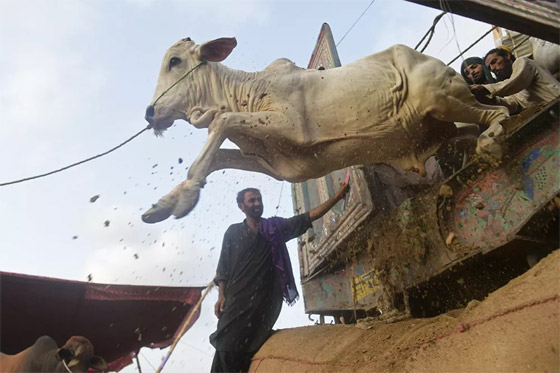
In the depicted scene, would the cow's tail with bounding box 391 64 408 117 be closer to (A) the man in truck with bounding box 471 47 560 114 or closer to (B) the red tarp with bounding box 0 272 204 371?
(A) the man in truck with bounding box 471 47 560 114

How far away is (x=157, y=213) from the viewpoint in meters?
3.29

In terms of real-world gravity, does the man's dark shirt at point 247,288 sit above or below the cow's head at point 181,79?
below

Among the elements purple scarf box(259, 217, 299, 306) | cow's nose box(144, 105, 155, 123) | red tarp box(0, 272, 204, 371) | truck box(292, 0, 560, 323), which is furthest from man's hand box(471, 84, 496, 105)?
red tarp box(0, 272, 204, 371)

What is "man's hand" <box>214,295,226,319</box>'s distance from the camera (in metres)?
4.23

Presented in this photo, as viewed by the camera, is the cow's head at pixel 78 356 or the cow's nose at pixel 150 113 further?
the cow's nose at pixel 150 113

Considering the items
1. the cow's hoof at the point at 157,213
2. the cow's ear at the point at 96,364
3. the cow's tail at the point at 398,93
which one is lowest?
the cow's ear at the point at 96,364

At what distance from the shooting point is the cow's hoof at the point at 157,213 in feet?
10.8

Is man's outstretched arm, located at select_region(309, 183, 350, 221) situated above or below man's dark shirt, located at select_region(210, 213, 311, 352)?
above

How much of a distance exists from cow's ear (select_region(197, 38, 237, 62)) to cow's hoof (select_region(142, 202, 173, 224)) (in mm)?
1927

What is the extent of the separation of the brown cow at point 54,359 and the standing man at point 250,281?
118 centimetres

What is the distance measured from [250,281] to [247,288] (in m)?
0.08

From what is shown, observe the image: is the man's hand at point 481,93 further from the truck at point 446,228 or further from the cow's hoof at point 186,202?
the cow's hoof at point 186,202

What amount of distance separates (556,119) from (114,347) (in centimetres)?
618

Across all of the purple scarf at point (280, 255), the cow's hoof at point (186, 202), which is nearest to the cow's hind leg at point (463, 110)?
the purple scarf at point (280, 255)
